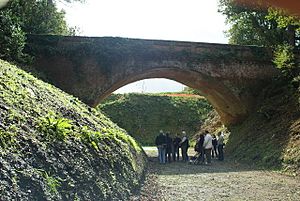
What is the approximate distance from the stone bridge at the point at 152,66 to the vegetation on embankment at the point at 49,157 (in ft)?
37.8

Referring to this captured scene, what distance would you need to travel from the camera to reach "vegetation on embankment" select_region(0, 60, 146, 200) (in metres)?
3.77

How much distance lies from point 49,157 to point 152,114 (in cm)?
2734

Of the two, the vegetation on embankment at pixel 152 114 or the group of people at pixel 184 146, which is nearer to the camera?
the group of people at pixel 184 146

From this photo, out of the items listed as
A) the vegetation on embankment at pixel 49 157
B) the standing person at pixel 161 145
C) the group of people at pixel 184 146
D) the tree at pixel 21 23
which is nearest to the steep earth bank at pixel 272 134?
the group of people at pixel 184 146

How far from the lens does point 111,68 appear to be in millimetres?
19375

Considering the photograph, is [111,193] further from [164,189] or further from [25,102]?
[164,189]

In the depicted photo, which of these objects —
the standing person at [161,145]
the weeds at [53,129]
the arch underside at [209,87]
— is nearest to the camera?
the weeds at [53,129]

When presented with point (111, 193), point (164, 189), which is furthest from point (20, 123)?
point (164, 189)

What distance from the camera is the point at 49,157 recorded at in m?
4.59

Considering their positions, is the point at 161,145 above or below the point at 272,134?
below

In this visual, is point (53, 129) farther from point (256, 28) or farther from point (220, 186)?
point (256, 28)

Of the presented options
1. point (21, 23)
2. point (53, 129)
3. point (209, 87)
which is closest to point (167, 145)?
point (209, 87)

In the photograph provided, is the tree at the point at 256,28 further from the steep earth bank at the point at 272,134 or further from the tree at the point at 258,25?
the steep earth bank at the point at 272,134

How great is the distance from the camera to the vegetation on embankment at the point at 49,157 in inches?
149
